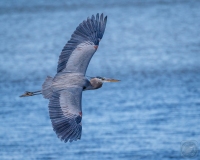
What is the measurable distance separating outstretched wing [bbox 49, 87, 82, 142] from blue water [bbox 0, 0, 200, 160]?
162 centimetres

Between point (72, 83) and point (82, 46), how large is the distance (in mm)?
842

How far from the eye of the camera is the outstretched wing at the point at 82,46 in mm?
8828

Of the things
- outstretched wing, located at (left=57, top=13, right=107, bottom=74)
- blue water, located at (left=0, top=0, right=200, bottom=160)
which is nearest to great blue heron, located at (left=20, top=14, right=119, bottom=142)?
outstretched wing, located at (left=57, top=13, right=107, bottom=74)

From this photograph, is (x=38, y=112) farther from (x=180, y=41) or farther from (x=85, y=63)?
(x=180, y=41)

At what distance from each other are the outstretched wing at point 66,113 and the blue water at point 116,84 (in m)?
1.62

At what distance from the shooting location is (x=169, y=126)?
10.9 m

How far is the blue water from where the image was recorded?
10.2 metres

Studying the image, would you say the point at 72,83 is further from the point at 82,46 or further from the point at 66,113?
the point at 82,46

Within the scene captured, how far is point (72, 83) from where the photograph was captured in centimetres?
840

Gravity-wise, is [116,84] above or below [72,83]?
below

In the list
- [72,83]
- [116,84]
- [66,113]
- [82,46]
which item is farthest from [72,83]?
[116,84]

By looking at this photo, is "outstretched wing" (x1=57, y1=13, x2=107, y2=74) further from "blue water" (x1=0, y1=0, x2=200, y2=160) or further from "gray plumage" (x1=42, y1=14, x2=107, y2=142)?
"blue water" (x1=0, y1=0, x2=200, y2=160)

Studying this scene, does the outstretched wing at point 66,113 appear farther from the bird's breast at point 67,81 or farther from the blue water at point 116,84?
the blue water at point 116,84

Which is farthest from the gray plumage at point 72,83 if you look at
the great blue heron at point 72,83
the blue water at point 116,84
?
the blue water at point 116,84
